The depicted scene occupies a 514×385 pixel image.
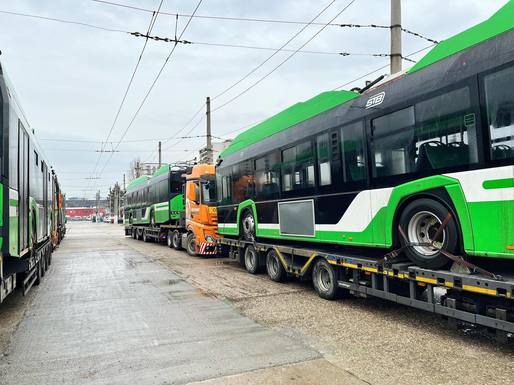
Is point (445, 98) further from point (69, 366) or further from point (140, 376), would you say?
point (69, 366)

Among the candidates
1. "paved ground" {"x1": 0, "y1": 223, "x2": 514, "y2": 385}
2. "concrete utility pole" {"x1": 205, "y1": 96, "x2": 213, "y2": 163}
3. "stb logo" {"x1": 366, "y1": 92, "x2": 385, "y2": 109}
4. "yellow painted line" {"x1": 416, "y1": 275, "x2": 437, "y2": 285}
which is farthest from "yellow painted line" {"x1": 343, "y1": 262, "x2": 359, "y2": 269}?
"concrete utility pole" {"x1": 205, "y1": 96, "x2": 213, "y2": 163}

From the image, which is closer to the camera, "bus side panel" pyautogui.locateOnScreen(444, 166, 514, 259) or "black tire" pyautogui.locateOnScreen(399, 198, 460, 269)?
"bus side panel" pyautogui.locateOnScreen(444, 166, 514, 259)

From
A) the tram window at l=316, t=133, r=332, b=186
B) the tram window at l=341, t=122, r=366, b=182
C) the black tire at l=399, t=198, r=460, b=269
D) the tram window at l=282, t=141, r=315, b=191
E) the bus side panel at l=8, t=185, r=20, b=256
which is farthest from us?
the tram window at l=282, t=141, r=315, b=191

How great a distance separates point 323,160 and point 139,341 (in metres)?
4.33

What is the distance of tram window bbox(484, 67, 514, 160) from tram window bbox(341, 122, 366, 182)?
221 centimetres

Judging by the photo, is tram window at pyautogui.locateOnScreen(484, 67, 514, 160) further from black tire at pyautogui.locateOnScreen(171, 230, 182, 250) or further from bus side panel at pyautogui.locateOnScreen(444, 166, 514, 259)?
black tire at pyautogui.locateOnScreen(171, 230, 182, 250)

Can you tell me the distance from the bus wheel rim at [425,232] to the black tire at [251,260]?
5600 mm

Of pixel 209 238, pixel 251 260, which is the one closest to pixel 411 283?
pixel 251 260

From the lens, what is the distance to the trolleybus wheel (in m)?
10.7

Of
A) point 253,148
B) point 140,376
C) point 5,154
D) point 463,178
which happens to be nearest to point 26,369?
point 140,376

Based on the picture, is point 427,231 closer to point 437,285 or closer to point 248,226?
point 437,285

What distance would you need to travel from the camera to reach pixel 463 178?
475 cm

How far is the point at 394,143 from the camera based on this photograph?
19.4 feet

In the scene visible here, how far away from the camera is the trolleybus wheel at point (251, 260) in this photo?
1070 cm
